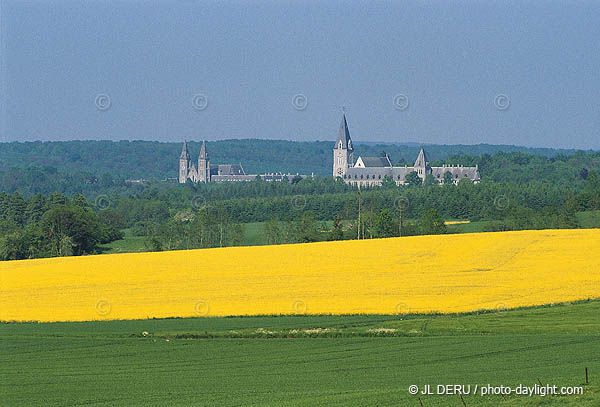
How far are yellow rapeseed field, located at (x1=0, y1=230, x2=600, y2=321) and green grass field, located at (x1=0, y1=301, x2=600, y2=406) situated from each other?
9.25ft

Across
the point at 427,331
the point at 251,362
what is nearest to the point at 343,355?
the point at 251,362

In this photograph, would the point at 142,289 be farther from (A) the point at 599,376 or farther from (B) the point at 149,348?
(A) the point at 599,376

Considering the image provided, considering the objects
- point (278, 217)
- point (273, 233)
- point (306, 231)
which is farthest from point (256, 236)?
point (278, 217)

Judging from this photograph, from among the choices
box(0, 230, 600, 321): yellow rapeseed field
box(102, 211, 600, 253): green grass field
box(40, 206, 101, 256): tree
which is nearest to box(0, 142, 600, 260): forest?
box(40, 206, 101, 256): tree

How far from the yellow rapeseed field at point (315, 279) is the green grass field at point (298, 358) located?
2.82m

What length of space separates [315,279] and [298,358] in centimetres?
1827

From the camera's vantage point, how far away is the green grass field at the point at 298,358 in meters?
23.2

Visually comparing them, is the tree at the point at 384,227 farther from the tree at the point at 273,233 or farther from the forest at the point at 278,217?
the tree at the point at 273,233

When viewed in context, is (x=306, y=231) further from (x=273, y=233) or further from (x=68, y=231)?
(x=68, y=231)

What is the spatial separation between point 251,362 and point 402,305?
43.7 feet

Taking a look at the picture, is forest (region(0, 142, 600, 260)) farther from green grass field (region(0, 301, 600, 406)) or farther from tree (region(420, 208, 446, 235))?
green grass field (region(0, 301, 600, 406))

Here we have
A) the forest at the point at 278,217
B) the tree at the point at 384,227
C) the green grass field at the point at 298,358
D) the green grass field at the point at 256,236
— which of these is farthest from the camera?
the tree at the point at 384,227

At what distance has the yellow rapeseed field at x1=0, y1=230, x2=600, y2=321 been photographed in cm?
4128

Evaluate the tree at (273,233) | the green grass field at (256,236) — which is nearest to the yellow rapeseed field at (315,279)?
the green grass field at (256,236)
